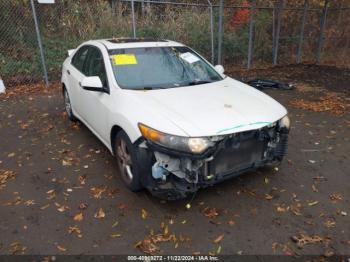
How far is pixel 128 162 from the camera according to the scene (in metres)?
3.81

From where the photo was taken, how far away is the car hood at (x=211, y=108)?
10.9ft

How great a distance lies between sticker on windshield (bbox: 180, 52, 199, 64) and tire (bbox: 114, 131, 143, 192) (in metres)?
1.61

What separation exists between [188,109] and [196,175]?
0.73m

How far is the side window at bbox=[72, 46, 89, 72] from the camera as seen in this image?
17.6 feet

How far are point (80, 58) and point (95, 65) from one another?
2.85 ft

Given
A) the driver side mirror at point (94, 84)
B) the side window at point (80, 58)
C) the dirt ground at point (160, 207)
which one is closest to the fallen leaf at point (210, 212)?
the dirt ground at point (160, 207)

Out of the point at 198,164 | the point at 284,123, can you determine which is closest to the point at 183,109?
the point at 198,164

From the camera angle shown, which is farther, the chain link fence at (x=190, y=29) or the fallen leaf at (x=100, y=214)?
the chain link fence at (x=190, y=29)

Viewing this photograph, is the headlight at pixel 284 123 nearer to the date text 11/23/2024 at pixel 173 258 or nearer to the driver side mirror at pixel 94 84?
the date text 11/23/2024 at pixel 173 258

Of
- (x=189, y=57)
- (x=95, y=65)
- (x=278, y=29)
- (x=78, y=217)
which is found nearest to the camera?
(x=78, y=217)

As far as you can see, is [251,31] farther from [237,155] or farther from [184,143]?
[184,143]

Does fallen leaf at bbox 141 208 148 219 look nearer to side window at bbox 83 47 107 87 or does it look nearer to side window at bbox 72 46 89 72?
side window at bbox 83 47 107 87

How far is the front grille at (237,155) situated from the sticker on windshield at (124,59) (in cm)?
184

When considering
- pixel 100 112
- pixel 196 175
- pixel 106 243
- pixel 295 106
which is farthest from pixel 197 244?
pixel 295 106
